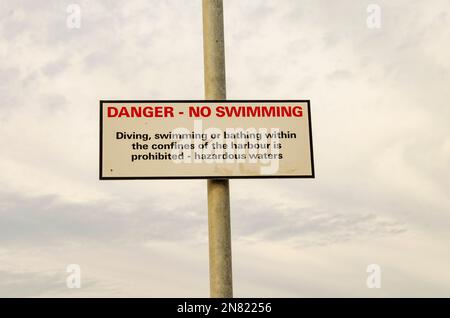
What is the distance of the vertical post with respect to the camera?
6180mm

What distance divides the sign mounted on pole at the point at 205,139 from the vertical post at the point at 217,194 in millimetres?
226

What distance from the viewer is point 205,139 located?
6.93 meters

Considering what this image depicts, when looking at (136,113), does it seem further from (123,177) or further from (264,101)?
(264,101)

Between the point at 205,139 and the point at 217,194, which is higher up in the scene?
the point at 205,139

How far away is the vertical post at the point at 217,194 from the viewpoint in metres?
6.18

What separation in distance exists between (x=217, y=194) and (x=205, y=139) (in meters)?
0.84

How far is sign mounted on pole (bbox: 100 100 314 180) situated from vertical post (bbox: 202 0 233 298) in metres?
0.23

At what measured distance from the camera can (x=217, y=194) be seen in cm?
650

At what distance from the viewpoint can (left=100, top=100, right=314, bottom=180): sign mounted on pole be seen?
22.2 ft

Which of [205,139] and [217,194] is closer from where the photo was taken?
[217,194]

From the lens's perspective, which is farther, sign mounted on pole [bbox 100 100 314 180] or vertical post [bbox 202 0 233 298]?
sign mounted on pole [bbox 100 100 314 180]

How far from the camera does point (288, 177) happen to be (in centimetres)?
688
